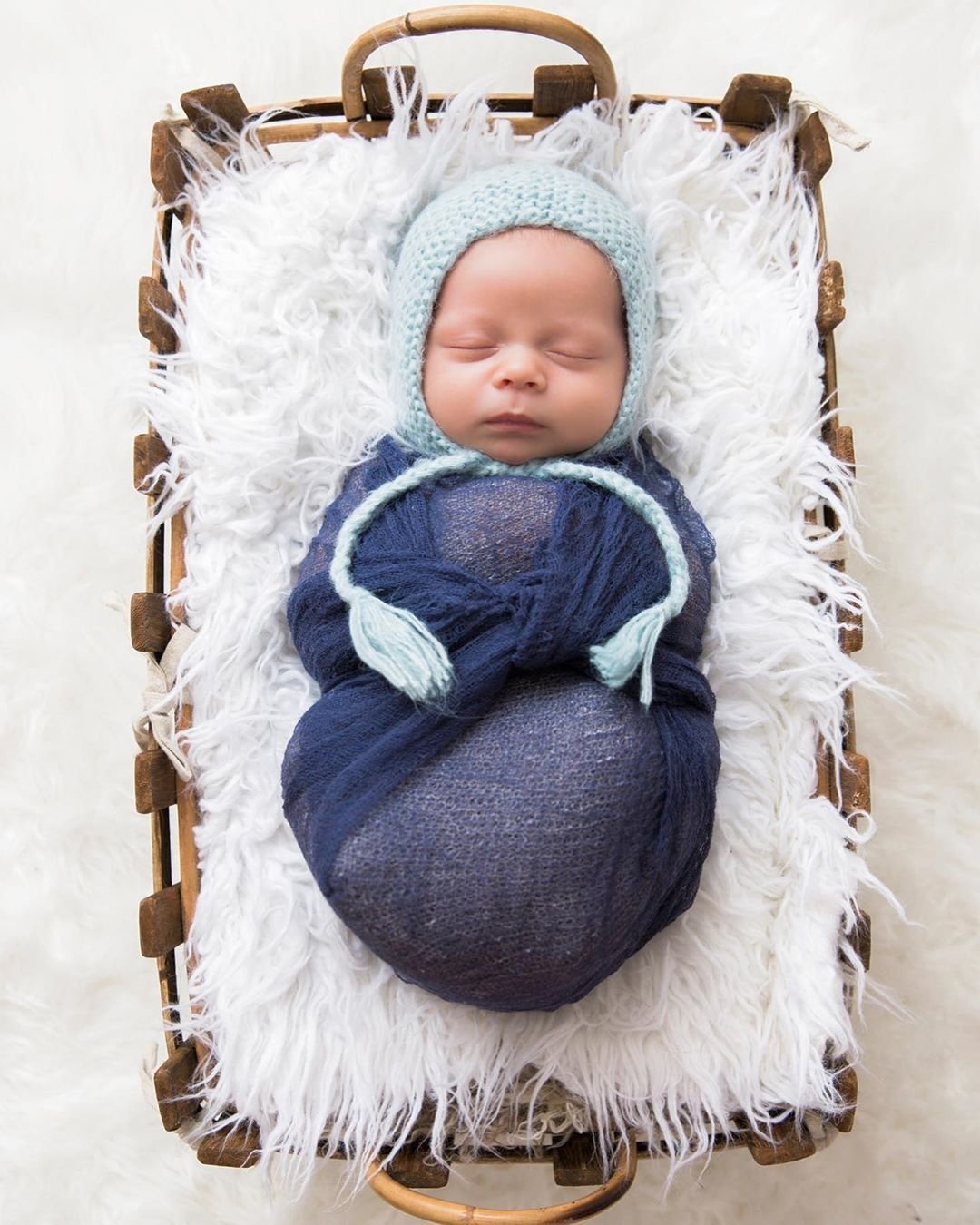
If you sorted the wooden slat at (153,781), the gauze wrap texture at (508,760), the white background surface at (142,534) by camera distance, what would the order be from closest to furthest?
the gauze wrap texture at (508,760)
the wooden slat at (153,781)
the white background surface at (142,534)

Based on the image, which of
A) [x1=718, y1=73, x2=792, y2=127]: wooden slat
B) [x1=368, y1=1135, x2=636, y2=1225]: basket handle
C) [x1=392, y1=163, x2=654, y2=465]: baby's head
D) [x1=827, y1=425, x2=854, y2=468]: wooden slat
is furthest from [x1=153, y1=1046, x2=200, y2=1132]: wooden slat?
[x1=718, y1=73, x2=792, y2=127]: wooden slat

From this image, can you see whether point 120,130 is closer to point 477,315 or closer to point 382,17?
point 382,17

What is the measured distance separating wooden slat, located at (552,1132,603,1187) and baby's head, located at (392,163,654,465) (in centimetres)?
63

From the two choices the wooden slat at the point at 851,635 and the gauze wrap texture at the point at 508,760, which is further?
the wooden slat at the point at 851,635

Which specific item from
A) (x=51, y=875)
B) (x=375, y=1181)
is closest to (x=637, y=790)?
(x=375, y=1181)

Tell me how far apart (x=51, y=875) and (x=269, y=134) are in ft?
2.69

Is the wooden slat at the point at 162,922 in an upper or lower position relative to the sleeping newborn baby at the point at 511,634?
lower

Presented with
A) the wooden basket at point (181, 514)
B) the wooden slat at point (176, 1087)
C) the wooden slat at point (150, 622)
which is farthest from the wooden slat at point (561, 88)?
the wooden slat at point (176, 1087)

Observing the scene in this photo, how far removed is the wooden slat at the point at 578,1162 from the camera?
87 cm

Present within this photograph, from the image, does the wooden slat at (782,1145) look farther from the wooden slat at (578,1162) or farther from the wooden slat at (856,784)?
the wooden slat at (856,784)

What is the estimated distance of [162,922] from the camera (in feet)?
2.92

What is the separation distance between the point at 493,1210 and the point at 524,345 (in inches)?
29.5

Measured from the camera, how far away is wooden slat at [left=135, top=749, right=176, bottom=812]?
2.89 ft

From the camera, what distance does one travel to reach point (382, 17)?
1135 mm
